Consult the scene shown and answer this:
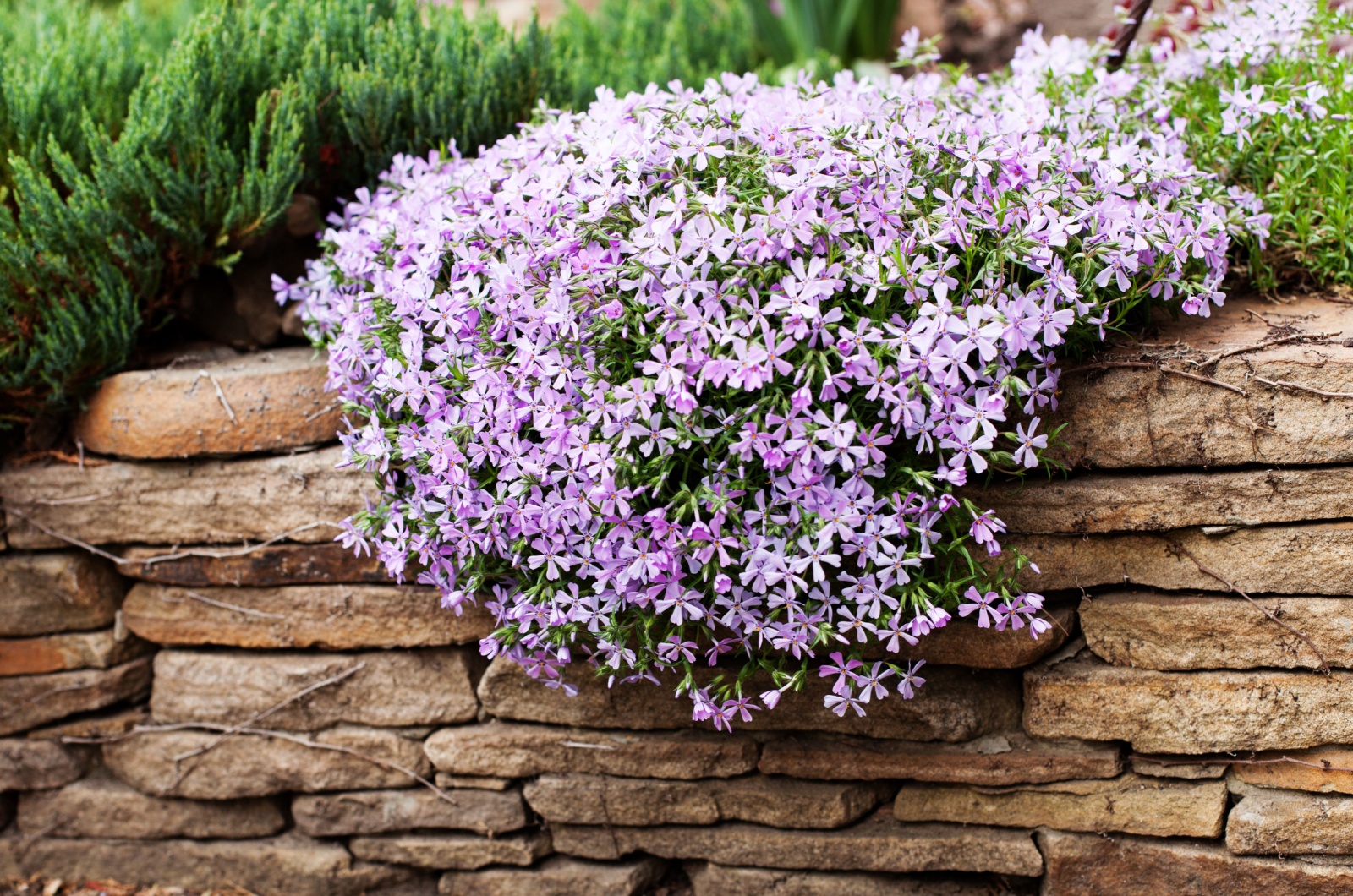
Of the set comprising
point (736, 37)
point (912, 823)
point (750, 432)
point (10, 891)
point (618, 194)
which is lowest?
point (10, 891)

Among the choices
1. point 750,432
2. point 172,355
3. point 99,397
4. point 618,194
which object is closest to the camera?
point 750,432

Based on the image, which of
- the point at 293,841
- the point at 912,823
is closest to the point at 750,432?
the point at 912,823

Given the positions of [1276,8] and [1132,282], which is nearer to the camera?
[1132,282]

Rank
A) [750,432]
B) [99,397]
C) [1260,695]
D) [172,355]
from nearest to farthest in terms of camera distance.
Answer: [750,432]
[1260,695]
[99,397]
[172,355]

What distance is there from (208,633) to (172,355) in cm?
73

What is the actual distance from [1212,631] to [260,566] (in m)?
2.05

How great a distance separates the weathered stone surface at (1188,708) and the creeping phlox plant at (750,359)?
22cm

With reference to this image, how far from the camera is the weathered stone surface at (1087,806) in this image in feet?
6.71

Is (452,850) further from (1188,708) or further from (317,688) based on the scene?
(1188,708)

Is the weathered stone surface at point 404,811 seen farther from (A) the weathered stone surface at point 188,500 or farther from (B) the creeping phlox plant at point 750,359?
(A) the weathered stone surface at point 188,500

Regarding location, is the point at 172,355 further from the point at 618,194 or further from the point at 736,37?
Result: the point at 736,37

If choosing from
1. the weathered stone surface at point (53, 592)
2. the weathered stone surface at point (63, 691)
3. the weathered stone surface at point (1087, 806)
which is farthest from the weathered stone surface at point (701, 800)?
the weathered stone surface at point (53, 592)

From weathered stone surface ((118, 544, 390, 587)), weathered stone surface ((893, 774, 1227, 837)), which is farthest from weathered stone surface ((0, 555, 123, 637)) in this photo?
weathered stone surface ((893, 774, 1227, 837))

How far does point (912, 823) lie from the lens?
7.25 ft
